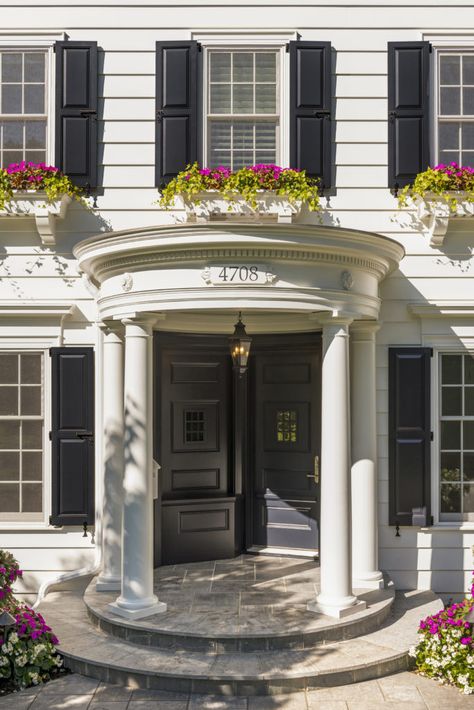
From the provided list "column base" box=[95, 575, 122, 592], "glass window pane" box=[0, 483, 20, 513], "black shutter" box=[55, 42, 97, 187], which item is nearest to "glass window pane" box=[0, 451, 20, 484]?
"glass window pane" box=[0, 483, 20, 513]

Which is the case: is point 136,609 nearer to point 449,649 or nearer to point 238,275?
point 449,649

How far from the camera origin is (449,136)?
28.6 ft

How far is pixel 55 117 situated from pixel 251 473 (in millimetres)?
5151

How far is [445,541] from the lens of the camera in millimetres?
8516

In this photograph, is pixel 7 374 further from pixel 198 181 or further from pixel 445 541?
pixel 445 541

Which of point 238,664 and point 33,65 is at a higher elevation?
point 33,65

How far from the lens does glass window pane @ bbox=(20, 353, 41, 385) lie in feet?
28.4

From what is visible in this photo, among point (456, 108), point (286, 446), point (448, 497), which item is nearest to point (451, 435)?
point (448, 497)

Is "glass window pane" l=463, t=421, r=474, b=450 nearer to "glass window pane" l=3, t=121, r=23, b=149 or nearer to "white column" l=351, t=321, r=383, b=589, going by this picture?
"white column" l=351, t=321, r=383, b=589

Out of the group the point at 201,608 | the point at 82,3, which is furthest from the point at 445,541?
the point at 82,3

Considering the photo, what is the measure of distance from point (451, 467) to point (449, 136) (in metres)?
4.11

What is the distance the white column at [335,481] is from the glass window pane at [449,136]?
10.9ft

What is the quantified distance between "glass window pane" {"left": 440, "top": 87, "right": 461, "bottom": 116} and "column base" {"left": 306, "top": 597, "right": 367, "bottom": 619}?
233 inches

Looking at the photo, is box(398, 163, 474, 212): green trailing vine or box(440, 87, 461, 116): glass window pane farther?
box(440, 87, 461, 116): glass window pane
